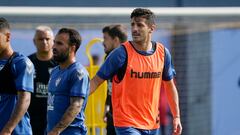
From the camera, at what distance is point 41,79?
10.5 m

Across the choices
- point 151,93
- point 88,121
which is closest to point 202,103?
point 88,121

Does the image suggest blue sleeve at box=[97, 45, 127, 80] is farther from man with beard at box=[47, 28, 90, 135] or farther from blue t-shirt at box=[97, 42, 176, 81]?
man with beard at box=[47, 28, 90, 135]

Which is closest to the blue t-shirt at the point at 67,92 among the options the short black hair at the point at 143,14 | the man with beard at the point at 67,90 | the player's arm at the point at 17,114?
the man with beard at the point at 67,90

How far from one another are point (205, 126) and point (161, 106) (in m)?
0.94

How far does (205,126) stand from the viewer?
1572 cm

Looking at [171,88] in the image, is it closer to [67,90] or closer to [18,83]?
[67,90]

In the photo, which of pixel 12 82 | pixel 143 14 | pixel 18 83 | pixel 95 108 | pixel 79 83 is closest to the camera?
pixel 18 83

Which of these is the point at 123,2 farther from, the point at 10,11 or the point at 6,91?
the point at 6,91

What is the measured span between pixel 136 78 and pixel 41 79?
223 cm

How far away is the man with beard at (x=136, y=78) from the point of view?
8.58 meters

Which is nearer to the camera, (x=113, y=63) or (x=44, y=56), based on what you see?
(x=113, y=63)

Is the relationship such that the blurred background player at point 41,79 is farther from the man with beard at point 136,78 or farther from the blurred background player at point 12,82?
the blurred background player at point 12,82

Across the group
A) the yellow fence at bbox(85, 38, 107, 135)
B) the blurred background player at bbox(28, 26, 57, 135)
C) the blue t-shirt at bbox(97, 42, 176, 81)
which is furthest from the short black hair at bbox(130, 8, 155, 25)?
the yellow fence at bbox(85, 38, 107, 135)

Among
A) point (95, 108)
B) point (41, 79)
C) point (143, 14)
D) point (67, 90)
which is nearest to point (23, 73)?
point (67, 90)
